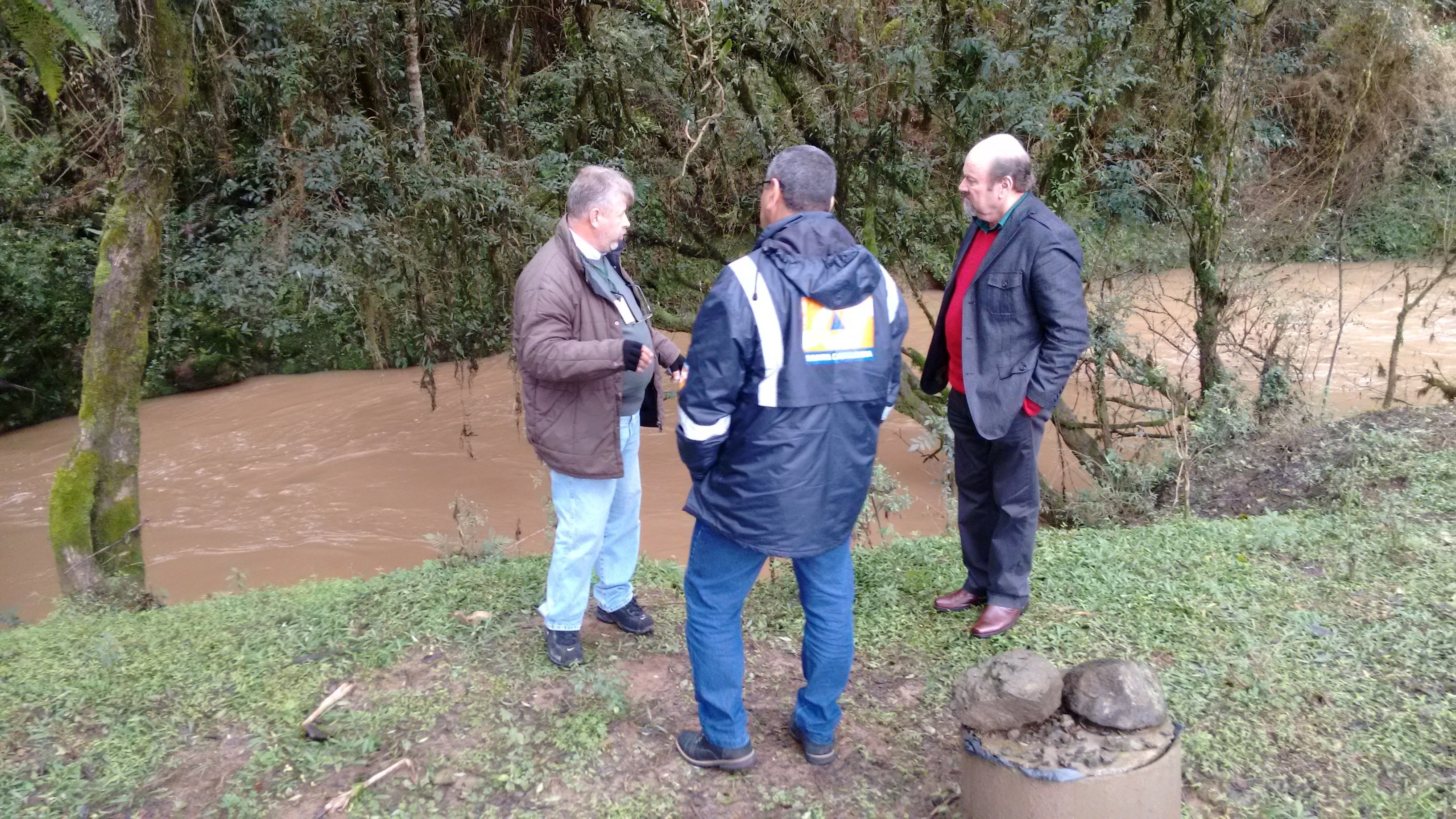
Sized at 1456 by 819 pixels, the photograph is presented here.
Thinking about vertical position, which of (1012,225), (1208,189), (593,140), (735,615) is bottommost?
(735,615)

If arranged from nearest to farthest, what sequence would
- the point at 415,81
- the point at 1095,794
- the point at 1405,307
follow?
1. the point at 1095,794
2. the point at 415,81
3. the point at 1405,307

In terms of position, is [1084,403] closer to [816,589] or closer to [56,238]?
[816,589]

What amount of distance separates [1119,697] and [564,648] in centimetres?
184

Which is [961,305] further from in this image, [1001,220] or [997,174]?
[997,174]

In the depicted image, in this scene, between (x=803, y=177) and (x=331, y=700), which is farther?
(x=331, y=700)

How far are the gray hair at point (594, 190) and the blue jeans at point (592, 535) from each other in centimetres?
72

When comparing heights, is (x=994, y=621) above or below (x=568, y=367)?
below

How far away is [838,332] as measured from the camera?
8.21 ft

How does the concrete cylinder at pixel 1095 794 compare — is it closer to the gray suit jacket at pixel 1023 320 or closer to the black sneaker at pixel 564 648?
the gray suit jacket at pixel 1023 320

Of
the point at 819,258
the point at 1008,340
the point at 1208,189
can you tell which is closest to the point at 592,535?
the point at 819,258

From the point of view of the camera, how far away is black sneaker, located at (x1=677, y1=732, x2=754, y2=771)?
2.82 meters

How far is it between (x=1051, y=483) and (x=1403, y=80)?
36.9 feet

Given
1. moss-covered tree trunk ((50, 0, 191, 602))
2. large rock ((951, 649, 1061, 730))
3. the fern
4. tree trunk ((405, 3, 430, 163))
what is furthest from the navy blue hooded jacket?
tree trunk ((405, 3, 430, 163))

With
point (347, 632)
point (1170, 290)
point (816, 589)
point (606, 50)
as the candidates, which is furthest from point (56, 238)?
point (1170, 290)
